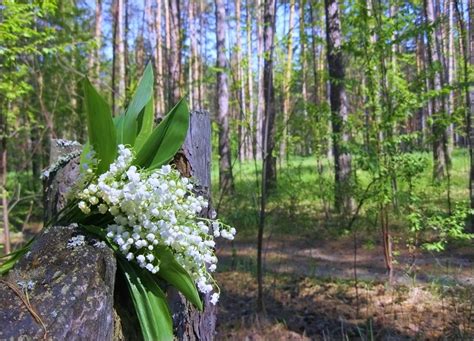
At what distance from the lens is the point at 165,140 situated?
1.48 meters

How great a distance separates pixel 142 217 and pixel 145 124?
0.42 metres

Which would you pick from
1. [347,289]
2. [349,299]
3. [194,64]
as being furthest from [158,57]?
[349,299]

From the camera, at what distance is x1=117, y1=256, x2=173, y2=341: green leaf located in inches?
52.1

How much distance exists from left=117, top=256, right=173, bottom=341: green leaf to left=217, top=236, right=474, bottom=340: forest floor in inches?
98.9

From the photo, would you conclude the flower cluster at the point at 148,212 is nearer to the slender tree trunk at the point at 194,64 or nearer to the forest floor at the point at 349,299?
the forest floor at the point at 349,299

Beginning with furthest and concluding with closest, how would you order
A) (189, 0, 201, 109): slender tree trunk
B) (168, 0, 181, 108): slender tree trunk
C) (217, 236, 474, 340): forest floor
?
(189, 0, 201, 109): slender tree trunk, (168, 0, 181, 108): slender tree trunk, (217, 236, 474, 340): forest floor

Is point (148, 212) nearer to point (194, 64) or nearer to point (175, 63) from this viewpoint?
point (175, 63)

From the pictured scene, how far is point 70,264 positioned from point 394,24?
182 inches

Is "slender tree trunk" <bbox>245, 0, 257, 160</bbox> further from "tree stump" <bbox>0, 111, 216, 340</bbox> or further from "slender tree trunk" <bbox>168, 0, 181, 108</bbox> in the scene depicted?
"tree stump" <bbox>0, 111, 216, 340</bbox>

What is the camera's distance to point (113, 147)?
1.37m

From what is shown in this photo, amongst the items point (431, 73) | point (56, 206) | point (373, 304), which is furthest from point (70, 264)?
point (431, 73)

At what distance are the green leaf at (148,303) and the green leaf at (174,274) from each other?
6 centimetres

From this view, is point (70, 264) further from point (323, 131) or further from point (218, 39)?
point (218, 39)

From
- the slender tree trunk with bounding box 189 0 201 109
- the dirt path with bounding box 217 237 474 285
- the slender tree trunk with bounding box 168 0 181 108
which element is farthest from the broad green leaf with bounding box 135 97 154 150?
the slender tree trunk with bounding box 189 0 201 109
